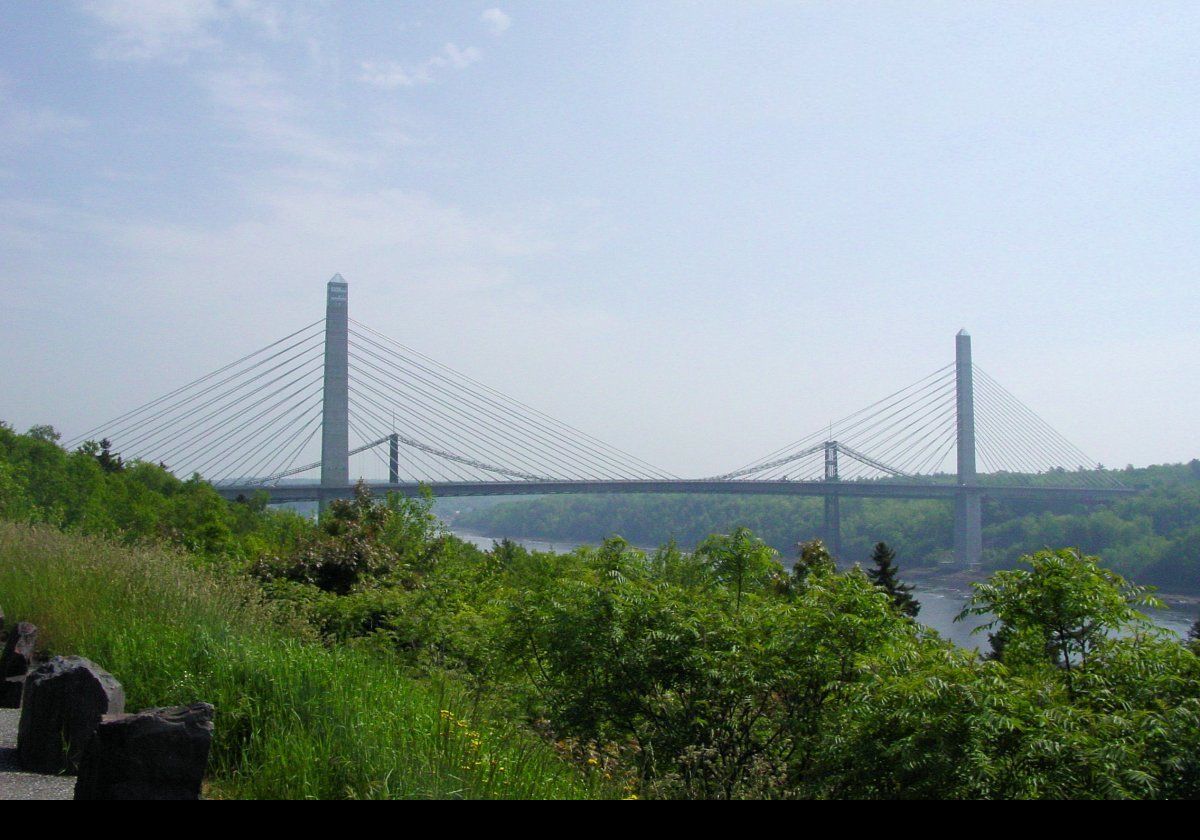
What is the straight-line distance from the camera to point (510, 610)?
7.34 m

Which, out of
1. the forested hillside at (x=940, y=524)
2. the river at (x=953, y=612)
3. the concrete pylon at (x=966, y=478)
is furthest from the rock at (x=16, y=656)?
the concrete pylon at (x=966, y=478)

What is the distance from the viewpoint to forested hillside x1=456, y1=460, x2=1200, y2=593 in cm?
3095

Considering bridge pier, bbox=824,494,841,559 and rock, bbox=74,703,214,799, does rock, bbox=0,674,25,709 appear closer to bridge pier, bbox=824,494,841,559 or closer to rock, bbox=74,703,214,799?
rock, bbox=74,703,214,799

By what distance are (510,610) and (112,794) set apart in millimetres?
4255

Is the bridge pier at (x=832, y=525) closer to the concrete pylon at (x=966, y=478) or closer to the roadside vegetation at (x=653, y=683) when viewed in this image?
the concrete pylon at (x=966, y=478)

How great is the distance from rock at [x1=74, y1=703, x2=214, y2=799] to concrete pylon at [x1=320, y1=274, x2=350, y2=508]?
28.2 meters

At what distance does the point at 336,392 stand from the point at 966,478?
28040 millimetres

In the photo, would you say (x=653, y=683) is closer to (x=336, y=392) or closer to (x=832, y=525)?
(x=336, y=392)

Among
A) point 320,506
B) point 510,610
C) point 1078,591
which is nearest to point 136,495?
point 320,506

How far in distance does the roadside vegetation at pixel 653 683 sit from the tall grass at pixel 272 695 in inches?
0.6

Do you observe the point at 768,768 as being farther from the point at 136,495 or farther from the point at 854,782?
the point at 136,495

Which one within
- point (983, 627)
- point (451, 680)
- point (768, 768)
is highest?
point (983, 627)

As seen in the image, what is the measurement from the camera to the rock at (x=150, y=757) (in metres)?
3.19

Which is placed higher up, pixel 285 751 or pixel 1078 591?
pixel 1078 591
